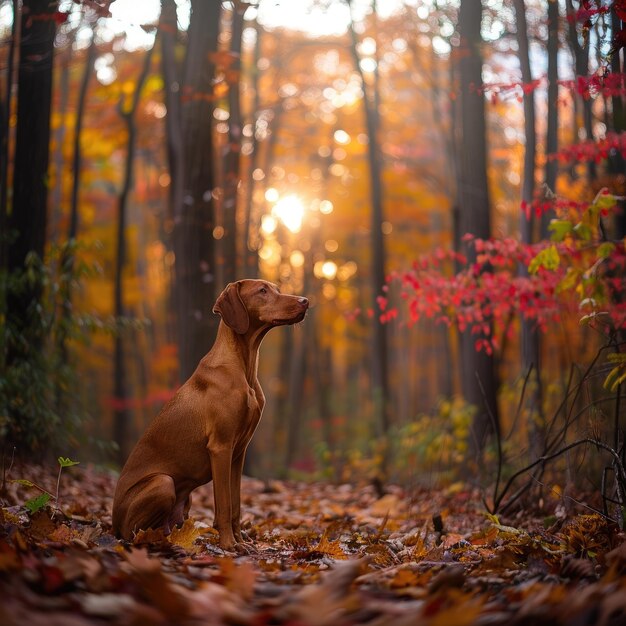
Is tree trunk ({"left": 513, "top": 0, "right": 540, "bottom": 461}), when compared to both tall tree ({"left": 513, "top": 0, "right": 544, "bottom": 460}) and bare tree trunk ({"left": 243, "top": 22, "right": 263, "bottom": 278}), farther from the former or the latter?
bare tree trunk ({"left": 243, "top": 22, "right": 263, "bottom": 278})

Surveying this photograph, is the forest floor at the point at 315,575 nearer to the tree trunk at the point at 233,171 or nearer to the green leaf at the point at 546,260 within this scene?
the green leaf at the point at 546,260

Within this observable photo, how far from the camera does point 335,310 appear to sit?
2606 centimetres

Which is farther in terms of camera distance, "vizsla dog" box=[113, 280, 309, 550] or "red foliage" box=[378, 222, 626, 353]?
"red foliage" box=[378, 222, 626, 353]

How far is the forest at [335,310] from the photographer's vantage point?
11.3 feet

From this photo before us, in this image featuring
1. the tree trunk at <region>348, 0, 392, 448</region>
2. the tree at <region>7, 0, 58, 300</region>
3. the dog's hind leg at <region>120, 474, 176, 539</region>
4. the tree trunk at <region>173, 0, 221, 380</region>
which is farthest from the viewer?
the tree trunk at <region>348, 0, 392, 448</region>

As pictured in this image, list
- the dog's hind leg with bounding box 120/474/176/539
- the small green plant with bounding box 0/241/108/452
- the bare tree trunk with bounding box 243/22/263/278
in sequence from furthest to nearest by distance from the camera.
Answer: the bare tree trunk with bounding box 243/22/263/278
the small green plant with bounding box 0/241/108/452
the dog's hind leg with bounding box 120/474/176/539

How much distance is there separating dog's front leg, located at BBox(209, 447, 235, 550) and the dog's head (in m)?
0.88

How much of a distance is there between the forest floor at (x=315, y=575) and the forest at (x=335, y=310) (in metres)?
0.02

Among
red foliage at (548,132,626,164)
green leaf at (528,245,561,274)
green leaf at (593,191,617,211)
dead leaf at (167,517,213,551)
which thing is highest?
red foliage at (548,132,626,164)

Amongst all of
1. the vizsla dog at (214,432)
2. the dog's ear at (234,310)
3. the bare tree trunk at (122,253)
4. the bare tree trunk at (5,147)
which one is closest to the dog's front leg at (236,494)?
the vizsla dog at (214,432)

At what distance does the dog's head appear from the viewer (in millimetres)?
5117

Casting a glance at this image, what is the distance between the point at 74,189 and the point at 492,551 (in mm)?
12096

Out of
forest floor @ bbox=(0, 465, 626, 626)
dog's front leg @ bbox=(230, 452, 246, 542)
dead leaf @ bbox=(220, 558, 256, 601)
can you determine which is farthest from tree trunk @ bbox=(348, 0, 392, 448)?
dead leaf @ bbox=(220, 558, 256, 601)

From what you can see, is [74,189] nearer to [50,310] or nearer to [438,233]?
[50,310]
